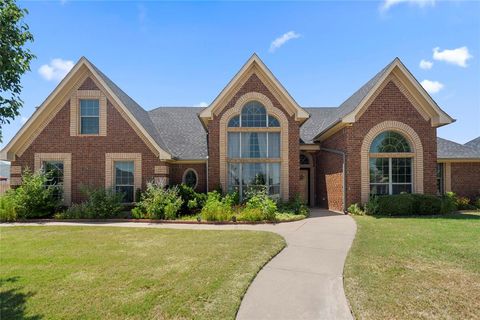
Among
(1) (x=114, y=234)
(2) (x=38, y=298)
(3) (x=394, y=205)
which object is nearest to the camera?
(2) (x=38, y=298)

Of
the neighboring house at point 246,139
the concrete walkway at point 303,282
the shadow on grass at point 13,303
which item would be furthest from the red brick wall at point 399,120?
the shadow on grass at point 13,303

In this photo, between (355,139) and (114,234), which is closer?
(114,234)

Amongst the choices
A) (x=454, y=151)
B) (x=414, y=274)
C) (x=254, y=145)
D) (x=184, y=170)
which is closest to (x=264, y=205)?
(x=254, y=145)

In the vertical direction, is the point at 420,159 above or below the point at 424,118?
below

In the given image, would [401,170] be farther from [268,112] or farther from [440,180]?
[268,112]

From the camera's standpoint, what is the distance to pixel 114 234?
9719 millimetres

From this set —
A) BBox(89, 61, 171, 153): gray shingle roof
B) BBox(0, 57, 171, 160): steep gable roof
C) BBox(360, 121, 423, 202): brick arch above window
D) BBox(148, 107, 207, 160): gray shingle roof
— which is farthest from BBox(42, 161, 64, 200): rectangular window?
BBox(360, 121, 423, 202): brick arch above window

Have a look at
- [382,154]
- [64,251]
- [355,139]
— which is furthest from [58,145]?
[382,154]

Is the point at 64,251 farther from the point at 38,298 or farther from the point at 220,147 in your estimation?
the point at 220,147

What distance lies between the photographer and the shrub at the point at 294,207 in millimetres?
13500

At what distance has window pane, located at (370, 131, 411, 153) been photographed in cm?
1481

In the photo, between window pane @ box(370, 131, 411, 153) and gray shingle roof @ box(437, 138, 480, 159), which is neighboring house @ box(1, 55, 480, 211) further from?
gray shingle roof @ box(437, 138, 480, 159)

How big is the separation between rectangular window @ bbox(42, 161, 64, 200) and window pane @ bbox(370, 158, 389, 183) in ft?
54.1

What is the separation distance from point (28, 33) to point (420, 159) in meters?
16.6
